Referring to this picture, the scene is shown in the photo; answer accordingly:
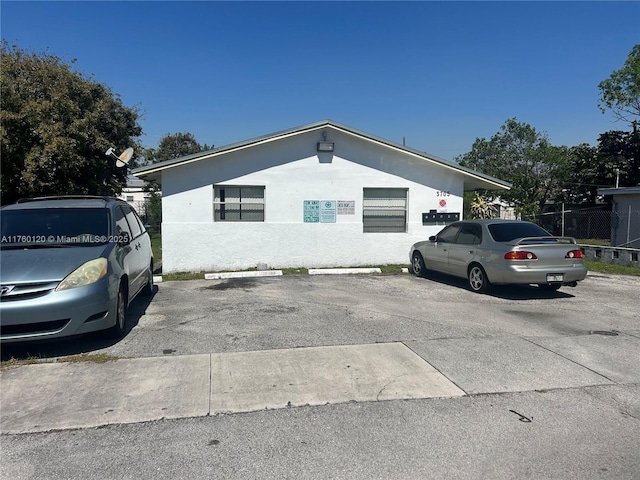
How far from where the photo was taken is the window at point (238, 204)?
12.9m

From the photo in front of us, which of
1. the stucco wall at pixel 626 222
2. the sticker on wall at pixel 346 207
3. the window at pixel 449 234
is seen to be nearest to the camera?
the window at pixel 449 234

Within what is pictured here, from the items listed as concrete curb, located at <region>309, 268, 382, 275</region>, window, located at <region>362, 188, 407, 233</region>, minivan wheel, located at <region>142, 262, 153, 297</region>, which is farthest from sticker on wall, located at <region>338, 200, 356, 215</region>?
minivan wheel, located at <region>142, 262, 153, 297</region>

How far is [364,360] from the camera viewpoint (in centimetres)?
526

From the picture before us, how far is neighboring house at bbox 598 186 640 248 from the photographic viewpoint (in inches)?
667

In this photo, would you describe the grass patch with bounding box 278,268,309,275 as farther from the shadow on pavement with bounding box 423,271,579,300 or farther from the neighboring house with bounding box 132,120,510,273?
the shadow on pavement with bounding box 423,271,579,300

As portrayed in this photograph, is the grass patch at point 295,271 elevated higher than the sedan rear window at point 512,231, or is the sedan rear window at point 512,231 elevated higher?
the sedan rear window at point 512,231

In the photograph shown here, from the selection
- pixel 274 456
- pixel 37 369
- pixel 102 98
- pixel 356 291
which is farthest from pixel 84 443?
pixel 102 98

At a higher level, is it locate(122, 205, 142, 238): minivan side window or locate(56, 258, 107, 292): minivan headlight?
locate(122, 205, 142, 238): minivan side window

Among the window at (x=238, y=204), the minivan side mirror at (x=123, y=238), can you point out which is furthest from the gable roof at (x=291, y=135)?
the minivan side mirror at (x=123, y=238)

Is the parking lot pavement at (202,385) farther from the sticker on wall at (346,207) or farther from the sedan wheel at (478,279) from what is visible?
the sticker on wall at (346,207)

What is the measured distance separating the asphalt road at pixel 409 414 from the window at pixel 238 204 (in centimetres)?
530

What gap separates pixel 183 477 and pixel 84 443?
1007 mm

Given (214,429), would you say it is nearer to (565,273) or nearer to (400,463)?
(400,463)

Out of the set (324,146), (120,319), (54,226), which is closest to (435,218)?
(324,146)
